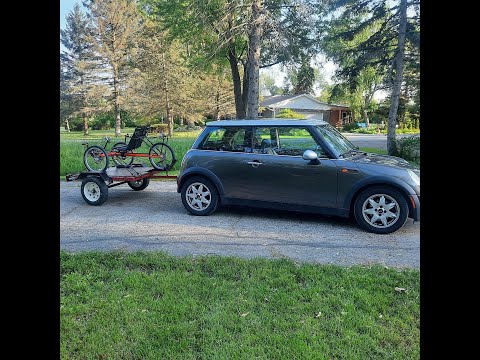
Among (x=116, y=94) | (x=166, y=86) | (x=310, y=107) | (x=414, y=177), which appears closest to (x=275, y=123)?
(x=414, y=177)

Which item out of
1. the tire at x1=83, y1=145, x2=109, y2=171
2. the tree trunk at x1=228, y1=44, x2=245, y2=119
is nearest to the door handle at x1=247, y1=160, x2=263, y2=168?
the tire at x1=83, y1=145, x2=109, y2=171

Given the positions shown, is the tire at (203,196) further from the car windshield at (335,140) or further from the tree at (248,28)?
the tree at (248,28)

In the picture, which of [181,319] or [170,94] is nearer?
[181,319]

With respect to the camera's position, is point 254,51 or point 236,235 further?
point 254,51

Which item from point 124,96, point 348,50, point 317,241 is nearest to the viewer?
point 317,241

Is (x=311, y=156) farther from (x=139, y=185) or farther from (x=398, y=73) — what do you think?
(x=398, y=73)

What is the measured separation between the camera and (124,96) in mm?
39906

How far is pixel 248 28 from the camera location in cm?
1473

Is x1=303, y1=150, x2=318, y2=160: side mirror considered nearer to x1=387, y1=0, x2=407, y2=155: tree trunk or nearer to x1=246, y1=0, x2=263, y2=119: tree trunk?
x1=246, y1=0, x2=263, y2=119: tree trunk

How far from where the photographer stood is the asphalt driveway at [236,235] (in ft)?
15.7

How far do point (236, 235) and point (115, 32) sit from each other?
39.0 m
